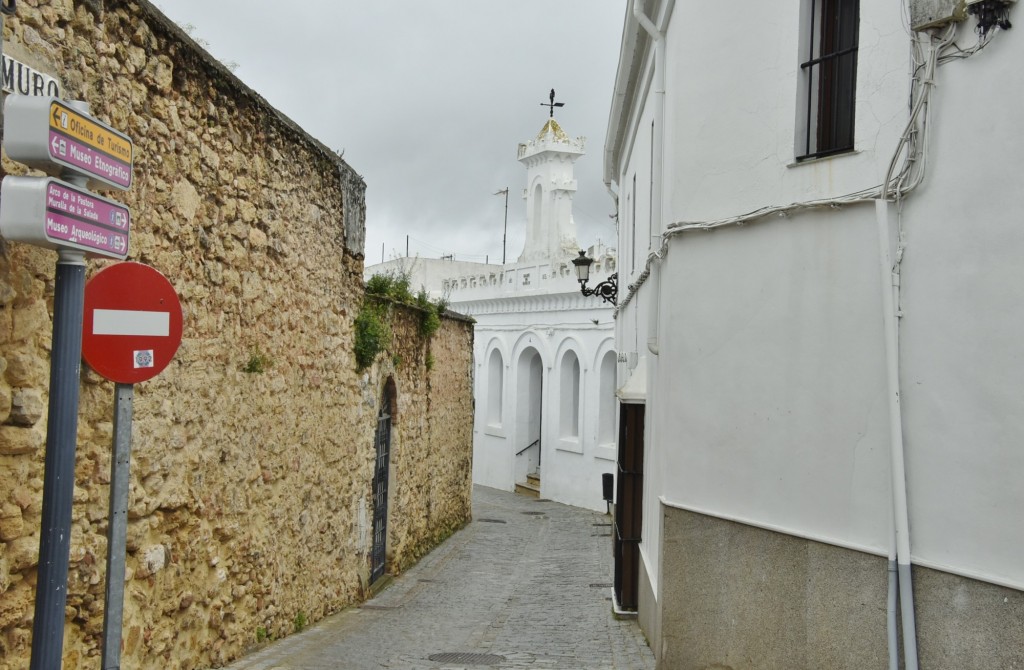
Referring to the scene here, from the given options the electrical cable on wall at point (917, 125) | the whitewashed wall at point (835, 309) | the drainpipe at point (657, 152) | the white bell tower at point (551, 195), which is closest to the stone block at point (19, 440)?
the whitewashed wall at point (835, 309)

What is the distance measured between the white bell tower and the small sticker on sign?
2457 centimetres

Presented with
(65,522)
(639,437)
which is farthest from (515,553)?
(65,522)

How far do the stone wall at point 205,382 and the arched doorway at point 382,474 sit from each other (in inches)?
48.8

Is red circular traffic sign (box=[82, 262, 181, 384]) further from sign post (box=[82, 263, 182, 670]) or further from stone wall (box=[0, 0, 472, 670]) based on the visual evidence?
stone wall (box=[0, 0, 472, 670])

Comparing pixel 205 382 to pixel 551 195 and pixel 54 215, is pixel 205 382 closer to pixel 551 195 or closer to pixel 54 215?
pixel 54 215

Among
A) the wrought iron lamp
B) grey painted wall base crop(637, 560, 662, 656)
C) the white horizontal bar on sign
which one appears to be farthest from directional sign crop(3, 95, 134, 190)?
the wrought iron lamp

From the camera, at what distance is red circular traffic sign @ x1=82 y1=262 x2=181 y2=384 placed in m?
3.63

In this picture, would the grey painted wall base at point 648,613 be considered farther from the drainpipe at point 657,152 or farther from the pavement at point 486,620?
the drainpipe at point 657,152

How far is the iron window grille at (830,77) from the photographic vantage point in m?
6.30

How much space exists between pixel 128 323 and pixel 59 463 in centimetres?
66

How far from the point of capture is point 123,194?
514 cm

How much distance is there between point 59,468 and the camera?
10.9 ft

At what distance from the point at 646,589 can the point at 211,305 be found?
4.85m

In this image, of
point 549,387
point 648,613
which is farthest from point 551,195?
point 648,613
